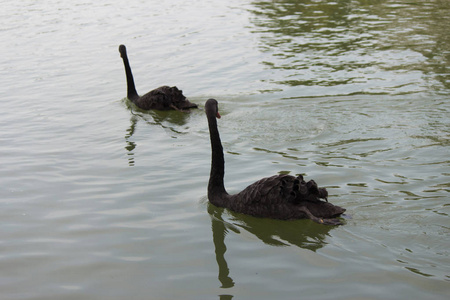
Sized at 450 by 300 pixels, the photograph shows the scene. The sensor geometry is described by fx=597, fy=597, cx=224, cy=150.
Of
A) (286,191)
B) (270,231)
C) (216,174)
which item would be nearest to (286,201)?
(286,191)

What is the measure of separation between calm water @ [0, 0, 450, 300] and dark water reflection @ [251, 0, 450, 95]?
7 cm

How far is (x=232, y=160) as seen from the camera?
7.76 meters

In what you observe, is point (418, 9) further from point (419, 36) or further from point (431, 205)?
point (431, 205)

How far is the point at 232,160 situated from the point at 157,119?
9.16 ft

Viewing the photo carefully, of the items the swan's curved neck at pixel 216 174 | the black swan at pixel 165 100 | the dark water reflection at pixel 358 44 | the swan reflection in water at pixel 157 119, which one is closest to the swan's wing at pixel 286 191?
the swan's curved neck at pixel 216 174

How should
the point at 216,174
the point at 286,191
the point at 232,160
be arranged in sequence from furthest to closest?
the point at 232,160, the point at 216,174, the point at 286,191

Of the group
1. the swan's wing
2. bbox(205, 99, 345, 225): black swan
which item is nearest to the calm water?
bbox(205, 99, 345, 225): black swan

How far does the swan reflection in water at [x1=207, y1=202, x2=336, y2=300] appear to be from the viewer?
551 cm

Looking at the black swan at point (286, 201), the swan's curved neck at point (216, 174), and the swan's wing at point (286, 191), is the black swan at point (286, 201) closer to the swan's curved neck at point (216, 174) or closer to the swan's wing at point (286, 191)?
the swan's wing at point (286, 191)

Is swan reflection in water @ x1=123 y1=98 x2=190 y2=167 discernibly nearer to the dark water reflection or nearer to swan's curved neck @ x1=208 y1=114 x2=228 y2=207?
the dark water reflection

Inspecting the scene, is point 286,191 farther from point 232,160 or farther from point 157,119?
point 157,119

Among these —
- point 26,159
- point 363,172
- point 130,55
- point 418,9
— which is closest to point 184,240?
point 363,172

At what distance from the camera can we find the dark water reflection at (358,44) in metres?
10.8

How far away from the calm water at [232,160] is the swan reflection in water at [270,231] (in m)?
0.02
